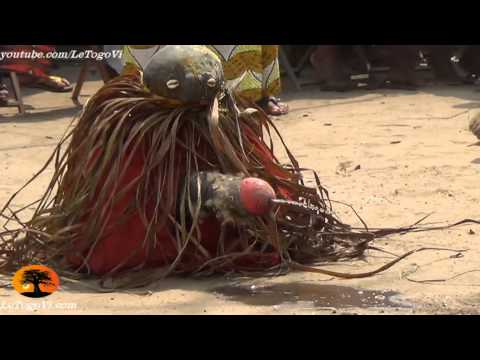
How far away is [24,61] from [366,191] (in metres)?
4.65

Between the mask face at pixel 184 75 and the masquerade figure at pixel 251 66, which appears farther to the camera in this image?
the masquerade figure at pixel 251 66

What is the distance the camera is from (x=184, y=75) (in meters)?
3.79

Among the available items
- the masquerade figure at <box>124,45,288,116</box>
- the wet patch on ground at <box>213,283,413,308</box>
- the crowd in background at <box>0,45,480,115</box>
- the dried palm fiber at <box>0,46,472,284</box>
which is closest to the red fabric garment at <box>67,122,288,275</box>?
the dried palm fiber at <box>0,46,472,284</box>

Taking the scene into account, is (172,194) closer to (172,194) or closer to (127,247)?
Answer: (172,194)

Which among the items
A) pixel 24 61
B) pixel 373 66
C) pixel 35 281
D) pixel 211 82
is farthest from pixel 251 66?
pixel 35 281

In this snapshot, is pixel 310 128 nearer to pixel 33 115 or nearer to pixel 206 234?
pixel 33 115

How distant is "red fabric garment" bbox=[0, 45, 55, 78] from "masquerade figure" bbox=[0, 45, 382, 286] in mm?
4734

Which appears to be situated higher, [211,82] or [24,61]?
[211,82]

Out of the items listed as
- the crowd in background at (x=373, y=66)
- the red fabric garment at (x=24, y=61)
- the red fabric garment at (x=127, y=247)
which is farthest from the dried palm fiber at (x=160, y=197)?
the red fabric garment at (x=24, y=61)

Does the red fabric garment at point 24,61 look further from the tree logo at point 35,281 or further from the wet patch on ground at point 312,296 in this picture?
the wet patch on ground at point 312,296

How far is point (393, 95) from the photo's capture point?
27.8 feet

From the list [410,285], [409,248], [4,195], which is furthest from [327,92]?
[410,285]

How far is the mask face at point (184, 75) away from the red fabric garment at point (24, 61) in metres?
4.86

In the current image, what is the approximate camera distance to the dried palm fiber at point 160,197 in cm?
372
